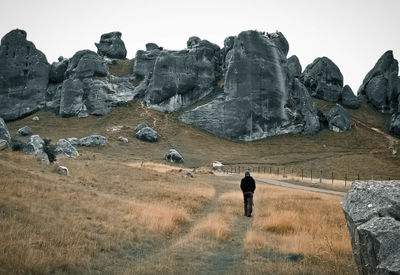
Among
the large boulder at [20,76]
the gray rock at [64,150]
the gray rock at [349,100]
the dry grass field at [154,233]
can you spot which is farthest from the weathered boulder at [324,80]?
the dry grass field at [154,233]

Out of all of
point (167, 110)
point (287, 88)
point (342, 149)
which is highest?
point (287, 88)

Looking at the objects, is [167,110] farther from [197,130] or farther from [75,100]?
[75,100]

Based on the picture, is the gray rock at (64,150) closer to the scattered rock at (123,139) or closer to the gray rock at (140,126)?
the scattered rock at (123,139)

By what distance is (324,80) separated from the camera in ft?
405

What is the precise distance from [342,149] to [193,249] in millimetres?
83512

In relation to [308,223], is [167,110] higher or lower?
higher

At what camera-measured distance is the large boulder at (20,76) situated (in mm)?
103438

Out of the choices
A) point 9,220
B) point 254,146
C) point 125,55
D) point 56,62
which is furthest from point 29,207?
point 125,55

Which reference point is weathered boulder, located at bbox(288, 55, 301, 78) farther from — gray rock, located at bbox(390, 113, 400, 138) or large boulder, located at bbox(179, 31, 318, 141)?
gray rock, located at bbox(390, 113, 400, 138)

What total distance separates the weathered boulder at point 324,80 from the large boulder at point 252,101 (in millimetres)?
23909

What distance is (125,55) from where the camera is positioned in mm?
141875

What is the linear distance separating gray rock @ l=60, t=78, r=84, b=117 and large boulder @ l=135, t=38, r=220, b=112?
2032 centimetres

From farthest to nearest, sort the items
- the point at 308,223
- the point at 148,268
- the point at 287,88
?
the point at 287,88
the point at 308,223
the point at 148,268

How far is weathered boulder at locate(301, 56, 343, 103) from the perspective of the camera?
122m
